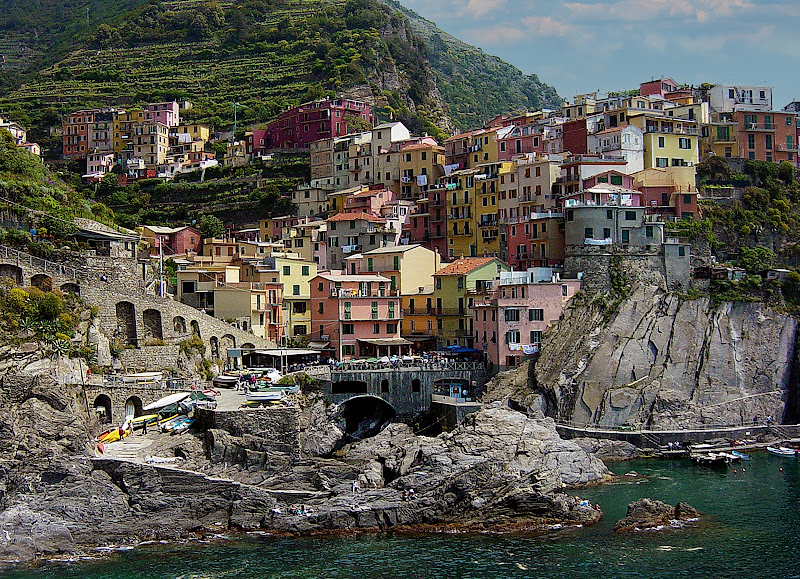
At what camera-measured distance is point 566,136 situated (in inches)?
3285

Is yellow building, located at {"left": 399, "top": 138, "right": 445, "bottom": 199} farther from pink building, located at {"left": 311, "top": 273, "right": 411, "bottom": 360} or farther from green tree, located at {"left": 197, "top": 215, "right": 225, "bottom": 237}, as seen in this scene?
pink building, located at {"left": 311, "top": 273, "right": 411, "bottom": 360}

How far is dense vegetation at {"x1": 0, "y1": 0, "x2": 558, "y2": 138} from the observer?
122 metres

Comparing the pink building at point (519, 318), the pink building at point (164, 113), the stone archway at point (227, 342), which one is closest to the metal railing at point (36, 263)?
the stone archway at point (227, 342)

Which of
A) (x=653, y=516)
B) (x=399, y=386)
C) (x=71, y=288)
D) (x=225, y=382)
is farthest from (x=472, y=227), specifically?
(x=653, y=516)

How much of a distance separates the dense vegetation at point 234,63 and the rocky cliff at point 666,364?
5366 cm

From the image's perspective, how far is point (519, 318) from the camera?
6700cm

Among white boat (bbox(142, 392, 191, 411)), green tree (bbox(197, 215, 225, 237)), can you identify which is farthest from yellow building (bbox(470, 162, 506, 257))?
white boat (bbox(142, 392, 191, 411))

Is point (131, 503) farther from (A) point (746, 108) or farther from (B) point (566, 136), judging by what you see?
(A) point (746, 108)

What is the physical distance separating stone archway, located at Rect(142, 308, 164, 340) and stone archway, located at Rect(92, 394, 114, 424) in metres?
8.81

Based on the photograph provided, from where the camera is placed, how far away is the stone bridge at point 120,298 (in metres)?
59.1

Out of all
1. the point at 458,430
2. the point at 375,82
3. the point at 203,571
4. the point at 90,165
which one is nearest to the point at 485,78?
the point at 375,82

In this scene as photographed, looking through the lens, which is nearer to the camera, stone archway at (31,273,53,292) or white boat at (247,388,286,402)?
white boat at (247,388,286,402)

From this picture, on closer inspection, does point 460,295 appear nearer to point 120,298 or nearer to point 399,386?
point 399,386

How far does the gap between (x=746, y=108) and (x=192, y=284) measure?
48445mm
